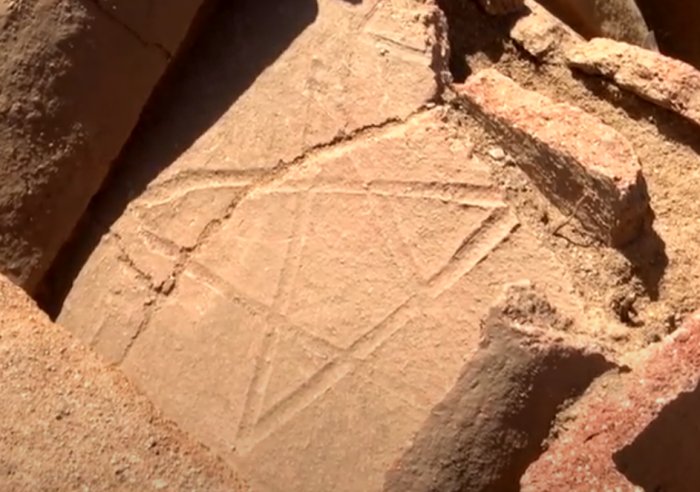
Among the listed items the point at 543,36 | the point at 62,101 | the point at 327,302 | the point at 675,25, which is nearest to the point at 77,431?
the point at 327,302

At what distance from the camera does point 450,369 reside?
163 cm

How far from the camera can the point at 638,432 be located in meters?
1.53

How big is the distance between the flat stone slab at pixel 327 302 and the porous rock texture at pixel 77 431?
7 cm

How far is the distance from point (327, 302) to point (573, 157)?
0.40 m

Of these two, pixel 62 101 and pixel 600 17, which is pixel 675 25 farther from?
pixel 62 101

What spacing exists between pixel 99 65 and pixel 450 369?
70cm

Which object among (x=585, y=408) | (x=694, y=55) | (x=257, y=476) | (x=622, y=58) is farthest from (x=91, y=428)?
(x=694, y=55)

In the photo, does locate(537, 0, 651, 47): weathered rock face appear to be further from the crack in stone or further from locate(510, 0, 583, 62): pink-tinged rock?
the crack in stone

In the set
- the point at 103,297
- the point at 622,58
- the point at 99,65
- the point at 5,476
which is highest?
the point at 622,58

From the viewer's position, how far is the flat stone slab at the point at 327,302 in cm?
166

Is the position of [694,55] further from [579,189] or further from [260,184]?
[260,184]

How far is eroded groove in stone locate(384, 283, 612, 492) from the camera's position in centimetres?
157

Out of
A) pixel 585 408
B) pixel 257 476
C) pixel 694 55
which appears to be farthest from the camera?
pixel 694 55

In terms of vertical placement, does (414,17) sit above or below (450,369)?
above
